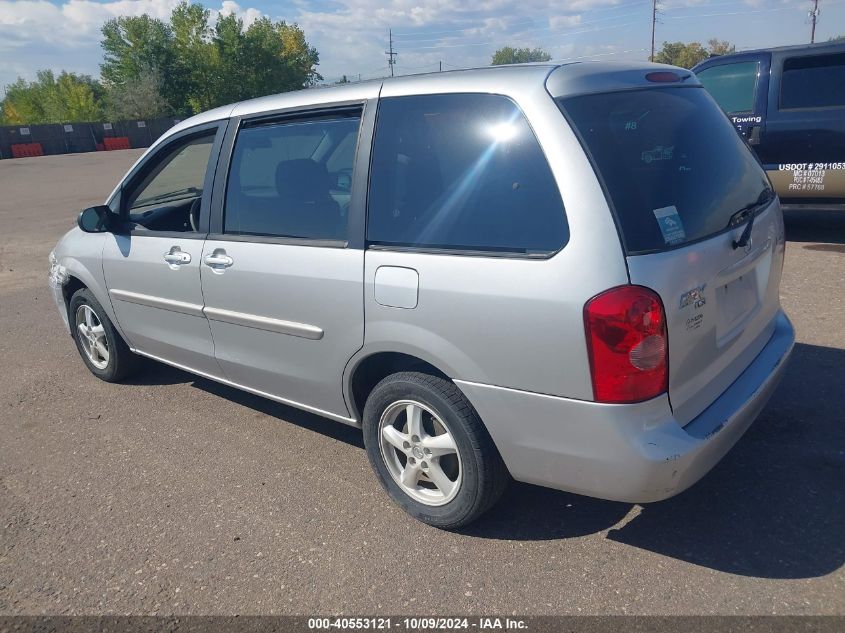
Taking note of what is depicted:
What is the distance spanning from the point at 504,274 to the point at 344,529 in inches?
55.4

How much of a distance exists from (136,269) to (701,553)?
3452 millimetres

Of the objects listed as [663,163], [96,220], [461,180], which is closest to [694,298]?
[663,163]

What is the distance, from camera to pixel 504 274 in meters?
2.55

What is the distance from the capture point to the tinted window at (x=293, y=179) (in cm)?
327

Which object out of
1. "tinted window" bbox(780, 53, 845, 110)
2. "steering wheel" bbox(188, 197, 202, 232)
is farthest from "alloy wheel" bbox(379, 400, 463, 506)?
"tinted window" bbox(780, 53, 845, 110)

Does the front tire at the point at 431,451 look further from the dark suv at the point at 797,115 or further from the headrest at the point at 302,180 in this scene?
the dark suv at the point at 797,115

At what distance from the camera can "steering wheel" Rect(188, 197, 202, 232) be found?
4.16m

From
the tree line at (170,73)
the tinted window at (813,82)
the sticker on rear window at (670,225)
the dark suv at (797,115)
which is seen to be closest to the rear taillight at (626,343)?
the sticker on rear window at (670,225)

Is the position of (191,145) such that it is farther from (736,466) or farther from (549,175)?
(736,466)

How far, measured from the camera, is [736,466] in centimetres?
334

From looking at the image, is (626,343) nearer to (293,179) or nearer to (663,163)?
(663,163)

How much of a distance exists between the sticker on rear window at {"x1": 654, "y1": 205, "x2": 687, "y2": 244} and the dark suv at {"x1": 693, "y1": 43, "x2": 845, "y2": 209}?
5.54 meters

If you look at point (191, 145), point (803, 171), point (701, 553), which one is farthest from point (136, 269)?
point (803, 171)

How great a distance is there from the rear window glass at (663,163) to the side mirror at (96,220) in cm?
312
